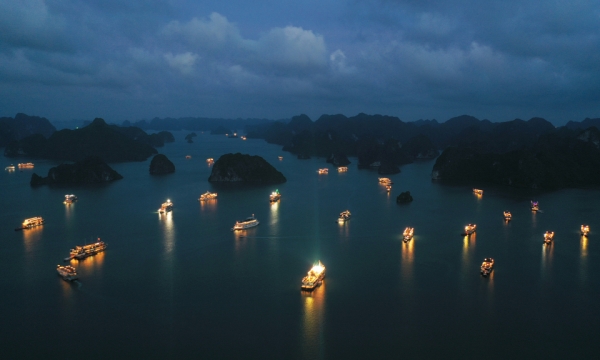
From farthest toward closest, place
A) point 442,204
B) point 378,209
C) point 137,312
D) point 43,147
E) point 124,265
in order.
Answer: point 43,147
point 442,204
point 378,209
point 124,265
point 137,312

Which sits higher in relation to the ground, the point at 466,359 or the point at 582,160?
the point at 582,160

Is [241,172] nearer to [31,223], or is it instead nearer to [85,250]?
[31,223]

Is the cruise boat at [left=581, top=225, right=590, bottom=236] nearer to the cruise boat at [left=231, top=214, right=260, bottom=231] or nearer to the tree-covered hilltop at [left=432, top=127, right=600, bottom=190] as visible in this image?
the tree-covered hilltop at [left=432, top=127, right=600, bottom=190]

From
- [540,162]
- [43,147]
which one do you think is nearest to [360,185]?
[540,162]

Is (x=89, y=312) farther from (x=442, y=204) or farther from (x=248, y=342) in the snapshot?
(x=442, y=204)

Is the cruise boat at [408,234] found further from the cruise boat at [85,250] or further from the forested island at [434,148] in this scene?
the forested island at [434,148]

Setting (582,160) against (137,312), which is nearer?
(137,312)

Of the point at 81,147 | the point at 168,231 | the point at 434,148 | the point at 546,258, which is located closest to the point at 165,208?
the point at 168,231

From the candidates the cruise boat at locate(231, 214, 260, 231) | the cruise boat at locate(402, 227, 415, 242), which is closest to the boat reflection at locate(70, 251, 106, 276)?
the cruise boat at locate(231, 214, 260, 231)
